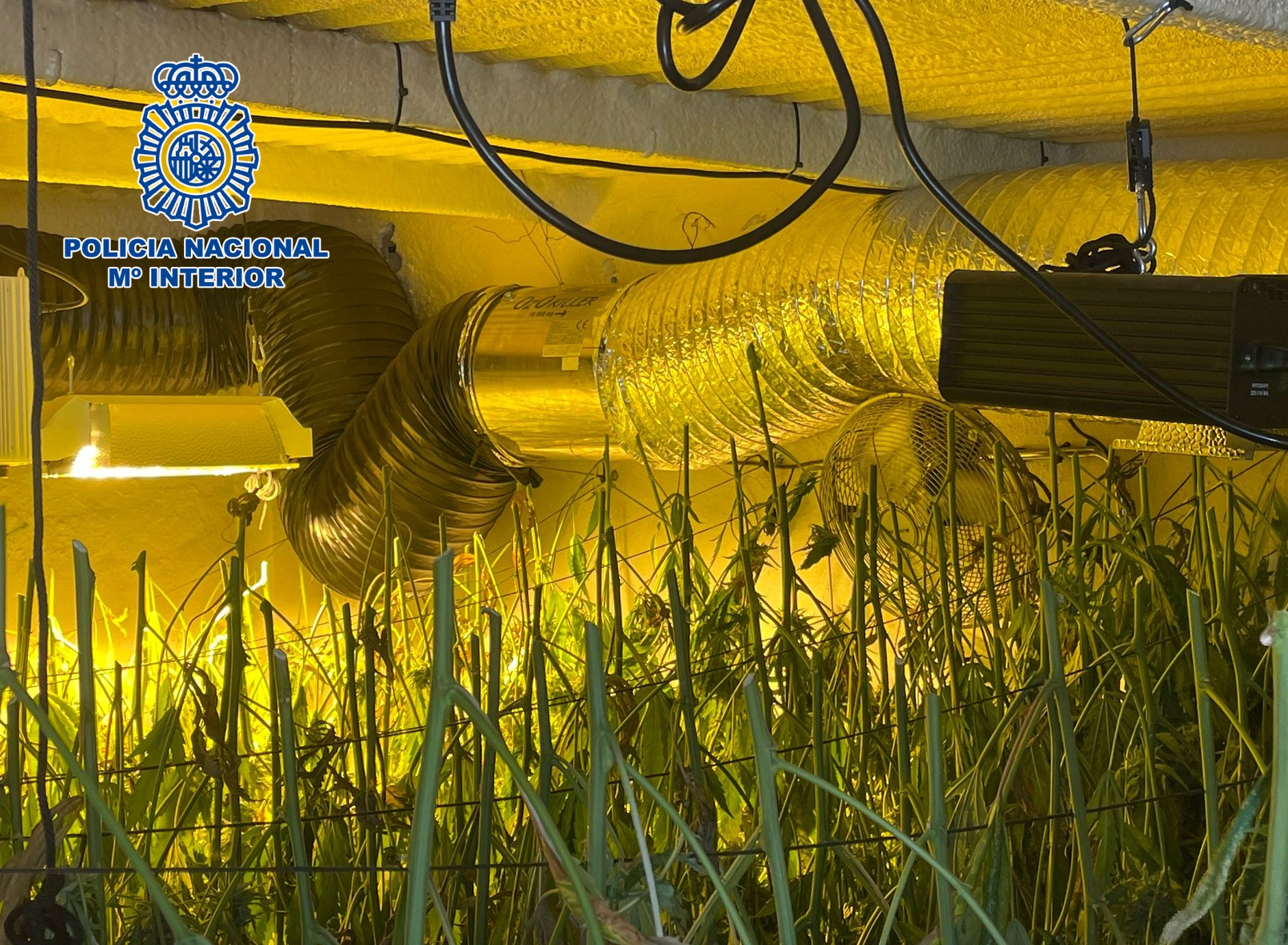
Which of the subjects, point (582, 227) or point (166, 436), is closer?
point (582, 227)

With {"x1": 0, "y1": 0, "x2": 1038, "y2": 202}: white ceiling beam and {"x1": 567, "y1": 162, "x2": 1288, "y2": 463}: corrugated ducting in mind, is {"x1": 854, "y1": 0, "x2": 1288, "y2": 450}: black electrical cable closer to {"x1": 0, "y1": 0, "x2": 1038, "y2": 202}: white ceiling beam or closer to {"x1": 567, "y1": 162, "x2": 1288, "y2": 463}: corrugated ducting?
{"x1": 567, "y1": 162, "x2": 1288, "y2": 463}: corrugated ducting

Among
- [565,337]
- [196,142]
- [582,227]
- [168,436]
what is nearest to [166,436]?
[168,436]

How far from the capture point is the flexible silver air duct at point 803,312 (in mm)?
1649

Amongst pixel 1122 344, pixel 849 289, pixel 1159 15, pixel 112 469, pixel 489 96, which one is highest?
pixel 489 96

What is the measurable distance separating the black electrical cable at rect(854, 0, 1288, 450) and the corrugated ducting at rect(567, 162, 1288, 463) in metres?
0.83

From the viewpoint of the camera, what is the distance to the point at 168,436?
194 centimetres

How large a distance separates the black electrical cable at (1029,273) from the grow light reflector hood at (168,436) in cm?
143

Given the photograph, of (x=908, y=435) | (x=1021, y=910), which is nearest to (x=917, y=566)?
(x=908, y=435)

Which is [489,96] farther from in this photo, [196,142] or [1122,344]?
[1122,344]

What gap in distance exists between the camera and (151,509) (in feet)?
12.0

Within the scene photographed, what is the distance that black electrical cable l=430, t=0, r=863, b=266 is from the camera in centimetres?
58

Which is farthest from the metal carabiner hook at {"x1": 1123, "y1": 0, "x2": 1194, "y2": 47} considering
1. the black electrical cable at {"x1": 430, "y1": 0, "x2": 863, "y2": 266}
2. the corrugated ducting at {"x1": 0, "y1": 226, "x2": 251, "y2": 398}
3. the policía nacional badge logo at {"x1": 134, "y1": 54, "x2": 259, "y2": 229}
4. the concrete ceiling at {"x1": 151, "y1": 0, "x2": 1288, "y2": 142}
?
the corrugated ducting at {"x1": 0, "y1": 226, "x2": 251, "y2": 398}

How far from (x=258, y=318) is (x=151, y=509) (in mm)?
755

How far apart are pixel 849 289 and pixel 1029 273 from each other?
1252 millimetres
